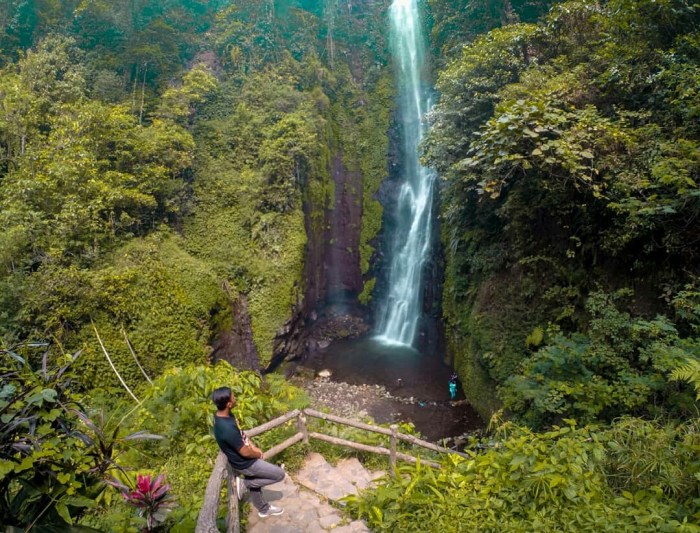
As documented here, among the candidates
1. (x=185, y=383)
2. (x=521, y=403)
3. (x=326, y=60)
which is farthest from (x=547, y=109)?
(x=326, y=60)

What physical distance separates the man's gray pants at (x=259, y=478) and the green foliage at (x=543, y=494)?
0.90m

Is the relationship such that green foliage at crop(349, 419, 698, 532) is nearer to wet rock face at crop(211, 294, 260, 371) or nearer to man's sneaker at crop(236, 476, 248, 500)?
man's sneaker at crop(236, 476, 248, 500)

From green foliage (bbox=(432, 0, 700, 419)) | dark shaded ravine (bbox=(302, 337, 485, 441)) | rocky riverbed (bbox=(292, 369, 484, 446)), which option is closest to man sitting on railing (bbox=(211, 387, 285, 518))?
green foliage (bbox=(432, 0, 700, 419))

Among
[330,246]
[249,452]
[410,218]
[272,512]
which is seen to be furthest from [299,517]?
[410,218]

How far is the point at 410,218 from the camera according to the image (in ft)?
59.9

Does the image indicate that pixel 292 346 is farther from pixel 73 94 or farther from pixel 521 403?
pixel 73 94

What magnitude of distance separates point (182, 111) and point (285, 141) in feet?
13.7

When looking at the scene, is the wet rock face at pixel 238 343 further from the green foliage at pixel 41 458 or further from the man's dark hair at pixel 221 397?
the green foliage at pixel 41 458

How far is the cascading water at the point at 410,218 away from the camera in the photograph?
16.8 m

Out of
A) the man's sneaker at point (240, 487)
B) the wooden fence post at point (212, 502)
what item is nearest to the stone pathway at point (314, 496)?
the man's sneaker at point (240, 487)

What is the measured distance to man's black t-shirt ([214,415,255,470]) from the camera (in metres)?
3.52

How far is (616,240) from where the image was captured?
6.63 metres

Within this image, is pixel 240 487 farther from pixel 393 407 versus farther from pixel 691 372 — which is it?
pixel 393 407

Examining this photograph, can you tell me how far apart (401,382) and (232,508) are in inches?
408
